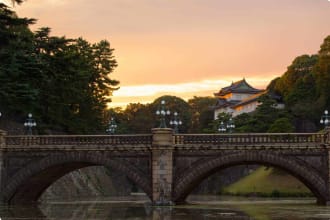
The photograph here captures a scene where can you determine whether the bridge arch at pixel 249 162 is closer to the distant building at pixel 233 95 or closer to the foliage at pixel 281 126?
the foliage at pixel 281 126

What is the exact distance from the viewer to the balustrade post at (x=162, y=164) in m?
50.5

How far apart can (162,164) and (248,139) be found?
6.15 meters

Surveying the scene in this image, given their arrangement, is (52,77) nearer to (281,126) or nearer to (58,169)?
(58,169)

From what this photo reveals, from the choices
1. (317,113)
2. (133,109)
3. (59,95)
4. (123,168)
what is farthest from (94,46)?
(133,109)

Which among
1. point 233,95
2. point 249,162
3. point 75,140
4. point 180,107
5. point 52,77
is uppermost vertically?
point 233,95

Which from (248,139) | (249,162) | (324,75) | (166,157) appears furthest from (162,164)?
(324,75)

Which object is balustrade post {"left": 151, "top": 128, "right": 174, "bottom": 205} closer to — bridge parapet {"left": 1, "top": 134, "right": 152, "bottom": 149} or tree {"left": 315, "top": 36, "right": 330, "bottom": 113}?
bridge parapet {"left": 1, "top": 134, "right": 152, "bottom": 149}

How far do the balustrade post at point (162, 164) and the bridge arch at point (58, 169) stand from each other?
75 centimetres

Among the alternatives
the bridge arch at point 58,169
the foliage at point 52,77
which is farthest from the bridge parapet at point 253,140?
the foliage at point 52,77

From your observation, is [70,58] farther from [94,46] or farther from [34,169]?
[94,46]

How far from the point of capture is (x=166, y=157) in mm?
50531

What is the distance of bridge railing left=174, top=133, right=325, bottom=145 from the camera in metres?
49.4

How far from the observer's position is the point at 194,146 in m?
50.3

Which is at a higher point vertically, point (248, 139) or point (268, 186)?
point (248, 139)
